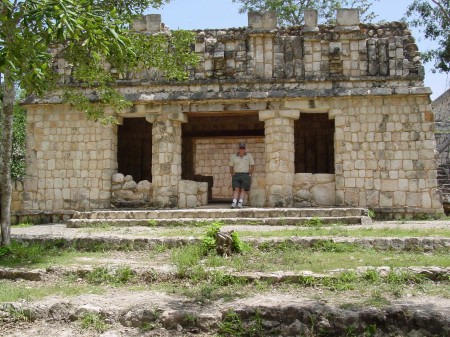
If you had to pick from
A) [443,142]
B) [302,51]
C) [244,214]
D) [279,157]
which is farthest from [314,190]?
[443,142]

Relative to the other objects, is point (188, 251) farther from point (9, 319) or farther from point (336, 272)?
point (9, 319)

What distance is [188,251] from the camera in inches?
267

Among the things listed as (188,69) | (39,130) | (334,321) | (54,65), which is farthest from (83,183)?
(334,321)

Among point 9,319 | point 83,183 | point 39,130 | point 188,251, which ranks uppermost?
point 39,130

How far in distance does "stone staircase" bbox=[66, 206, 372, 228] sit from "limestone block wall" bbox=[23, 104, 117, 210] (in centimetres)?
140

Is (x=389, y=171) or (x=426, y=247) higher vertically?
(x=389, y=171)

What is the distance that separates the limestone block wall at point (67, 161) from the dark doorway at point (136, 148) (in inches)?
145

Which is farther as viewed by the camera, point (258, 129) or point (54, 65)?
point (258, 129)

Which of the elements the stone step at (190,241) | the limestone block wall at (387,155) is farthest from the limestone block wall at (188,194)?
the stone step at (190,241)

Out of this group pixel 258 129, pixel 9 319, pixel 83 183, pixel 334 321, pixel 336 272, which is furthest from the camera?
pixel 258 129

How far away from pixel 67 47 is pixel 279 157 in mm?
5577

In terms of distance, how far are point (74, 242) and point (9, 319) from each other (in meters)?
2.94

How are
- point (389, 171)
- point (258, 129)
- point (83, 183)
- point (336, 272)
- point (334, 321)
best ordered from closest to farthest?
point (334, 321), point (336, 272), point (389, 171), point (83, 183), point (258, 129)

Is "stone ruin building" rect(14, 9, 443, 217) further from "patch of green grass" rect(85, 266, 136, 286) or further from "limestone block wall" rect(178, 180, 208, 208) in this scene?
"patch of green grass" rect(85, 266, 136, 286)
